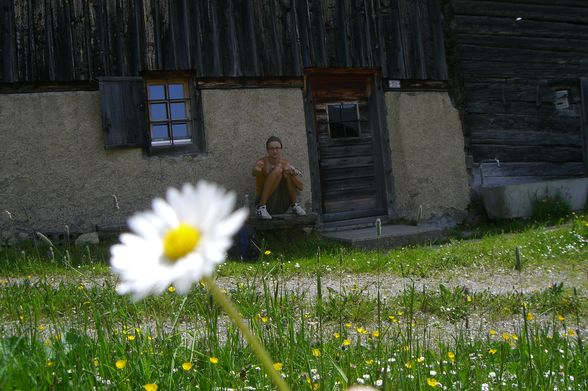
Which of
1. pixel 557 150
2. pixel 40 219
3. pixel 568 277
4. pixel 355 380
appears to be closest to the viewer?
pixel 355 380

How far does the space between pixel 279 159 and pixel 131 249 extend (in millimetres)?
6521

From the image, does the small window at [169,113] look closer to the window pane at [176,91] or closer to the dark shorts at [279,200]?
the window pane at [176,91]

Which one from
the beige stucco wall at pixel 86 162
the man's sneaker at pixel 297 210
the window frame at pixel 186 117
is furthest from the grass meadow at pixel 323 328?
the window frame at pixel 186 117

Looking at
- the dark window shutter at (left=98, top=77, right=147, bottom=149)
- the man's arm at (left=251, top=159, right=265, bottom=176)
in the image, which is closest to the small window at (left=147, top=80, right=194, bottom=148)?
the dark window shutter at (left=98, top=77, right=147, bottom=149)

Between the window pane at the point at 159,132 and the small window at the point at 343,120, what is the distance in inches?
89.1

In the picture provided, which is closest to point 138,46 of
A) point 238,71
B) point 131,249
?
point 238,71

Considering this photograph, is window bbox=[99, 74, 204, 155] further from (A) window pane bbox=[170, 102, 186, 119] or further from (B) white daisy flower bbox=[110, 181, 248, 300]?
(B) white daisy flower bbox=[110, 181, 248, 300]

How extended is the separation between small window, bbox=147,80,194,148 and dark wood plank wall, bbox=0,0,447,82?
32 centimetres

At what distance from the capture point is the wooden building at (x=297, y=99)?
266 inches

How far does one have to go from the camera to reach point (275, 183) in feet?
22.1

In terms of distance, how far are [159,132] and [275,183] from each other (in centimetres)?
168

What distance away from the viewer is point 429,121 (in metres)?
8.48

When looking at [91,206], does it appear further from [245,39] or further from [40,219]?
[245,39]

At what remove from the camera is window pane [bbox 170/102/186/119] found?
7.36m
